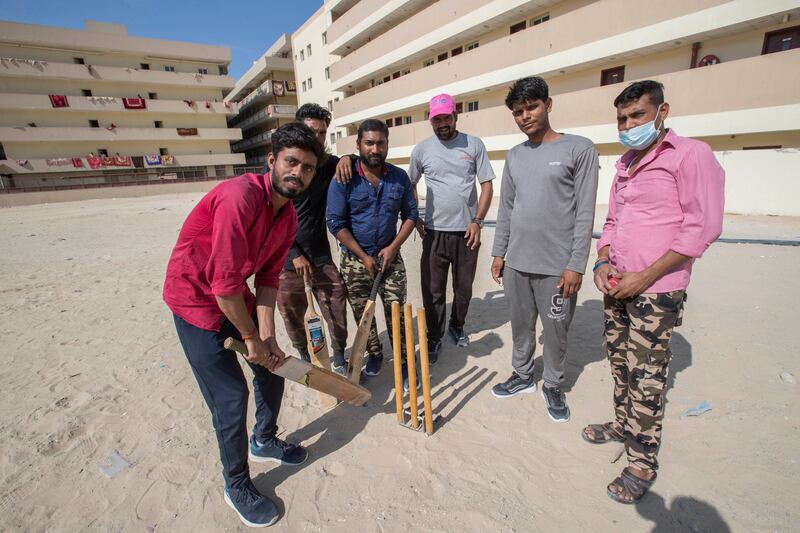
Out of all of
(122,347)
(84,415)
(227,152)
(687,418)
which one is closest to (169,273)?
(84,415)

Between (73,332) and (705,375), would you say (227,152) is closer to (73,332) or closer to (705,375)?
(73,332)

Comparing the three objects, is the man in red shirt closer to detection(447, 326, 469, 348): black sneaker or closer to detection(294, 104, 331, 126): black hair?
detection(294, 104, 331, 126): black hair

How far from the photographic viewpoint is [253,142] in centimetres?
4578

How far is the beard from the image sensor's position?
1961mm

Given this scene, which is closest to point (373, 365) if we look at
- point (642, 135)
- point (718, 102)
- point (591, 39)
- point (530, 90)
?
point (530, 90)

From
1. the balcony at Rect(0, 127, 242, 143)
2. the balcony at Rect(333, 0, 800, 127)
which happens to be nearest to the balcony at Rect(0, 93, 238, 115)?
the balcony at Rect(0, 127, 242, 143)

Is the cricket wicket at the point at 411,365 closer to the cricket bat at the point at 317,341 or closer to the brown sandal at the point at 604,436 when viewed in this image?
the cricket bat at the point at 317,341

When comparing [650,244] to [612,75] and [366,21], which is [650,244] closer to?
[612,75]

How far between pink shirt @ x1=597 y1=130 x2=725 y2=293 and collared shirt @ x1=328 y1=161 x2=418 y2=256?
168cm

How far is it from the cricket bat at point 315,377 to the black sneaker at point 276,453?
49 cm

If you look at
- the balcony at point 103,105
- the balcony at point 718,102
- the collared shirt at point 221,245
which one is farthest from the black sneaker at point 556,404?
the balcony at point 103,105

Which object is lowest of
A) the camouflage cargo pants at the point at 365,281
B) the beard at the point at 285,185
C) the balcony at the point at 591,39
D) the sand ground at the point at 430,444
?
the sand ground at the point at 430,444

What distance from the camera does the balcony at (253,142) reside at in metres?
41.7

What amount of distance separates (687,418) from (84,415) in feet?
15.8
